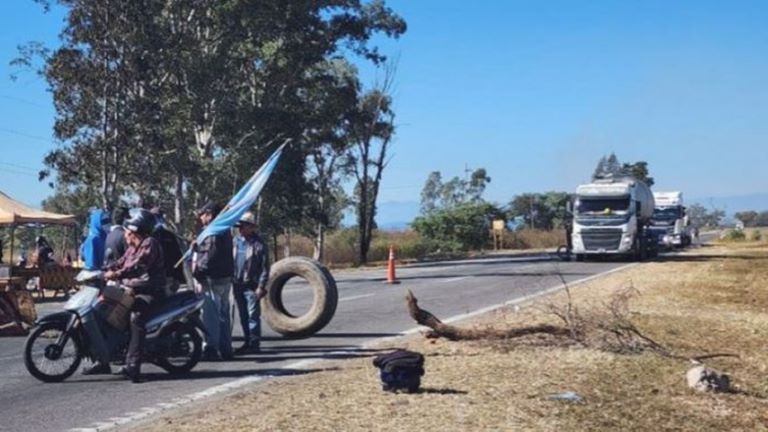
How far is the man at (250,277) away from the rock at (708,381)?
5.48m

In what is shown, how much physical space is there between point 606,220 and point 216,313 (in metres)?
27.1

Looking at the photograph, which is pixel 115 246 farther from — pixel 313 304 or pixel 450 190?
pixel 450 190

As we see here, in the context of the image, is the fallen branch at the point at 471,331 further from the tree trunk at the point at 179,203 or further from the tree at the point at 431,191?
the tree at the point at 431,191

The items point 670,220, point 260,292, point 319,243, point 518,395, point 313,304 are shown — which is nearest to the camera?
point 518,395

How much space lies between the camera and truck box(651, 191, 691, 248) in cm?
5165

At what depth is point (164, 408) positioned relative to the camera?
8500 millimetres

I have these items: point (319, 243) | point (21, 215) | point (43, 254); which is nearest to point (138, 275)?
point (21, 215)

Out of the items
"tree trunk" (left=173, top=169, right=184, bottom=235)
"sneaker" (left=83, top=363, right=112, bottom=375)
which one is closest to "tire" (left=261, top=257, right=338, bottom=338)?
"sneaker" (left=83, top=363, right=112, bottom=375)

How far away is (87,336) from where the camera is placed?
9.88 metres

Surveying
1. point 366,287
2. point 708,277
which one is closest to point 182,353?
point 366,287

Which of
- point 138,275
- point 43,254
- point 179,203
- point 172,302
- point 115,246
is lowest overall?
point 172,302

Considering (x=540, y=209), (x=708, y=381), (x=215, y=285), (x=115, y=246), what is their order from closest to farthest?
(x=708, y=381), (x=115, y=246), (x=215, y=285), (x=540, y=209)

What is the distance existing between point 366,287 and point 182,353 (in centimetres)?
1549

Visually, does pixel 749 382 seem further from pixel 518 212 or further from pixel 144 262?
pixel 518 212
